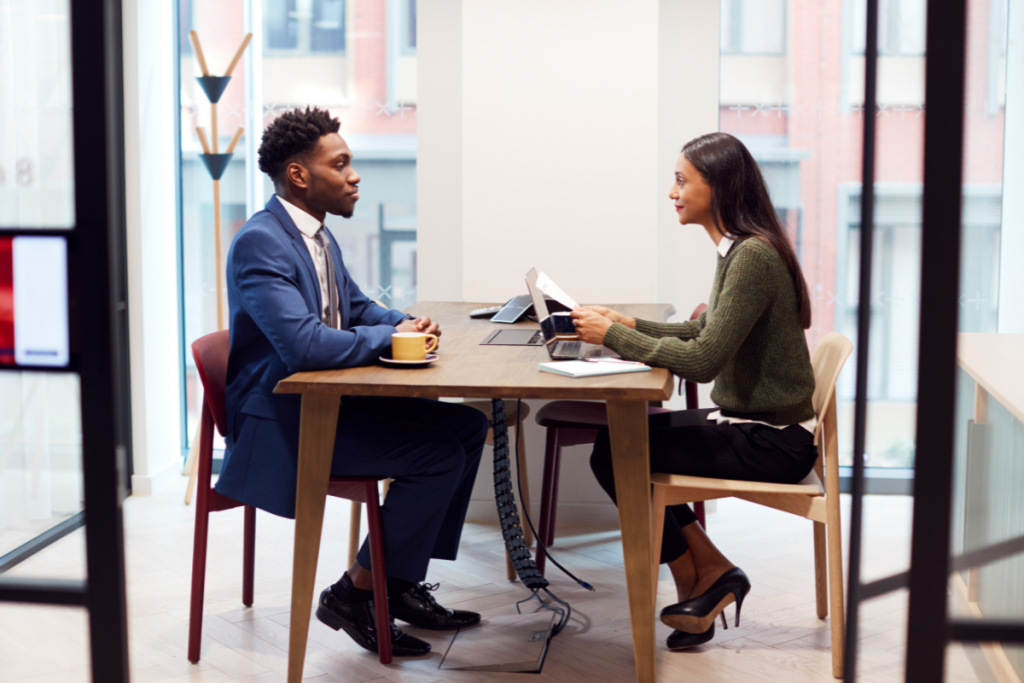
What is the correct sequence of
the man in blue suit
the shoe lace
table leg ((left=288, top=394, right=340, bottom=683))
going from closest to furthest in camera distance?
table leg ((left=288, top=394, right=340, bottom=683)) < the man in blue suit < the shoe lace

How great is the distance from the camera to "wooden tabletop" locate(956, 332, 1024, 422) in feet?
6.59

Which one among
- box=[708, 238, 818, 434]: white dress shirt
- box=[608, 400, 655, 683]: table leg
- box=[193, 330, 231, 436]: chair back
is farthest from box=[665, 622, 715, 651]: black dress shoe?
box=[193, 330, 231, 436]: chair back

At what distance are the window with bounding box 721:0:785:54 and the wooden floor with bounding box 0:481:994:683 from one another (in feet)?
5.95

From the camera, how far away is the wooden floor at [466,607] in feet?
7.28

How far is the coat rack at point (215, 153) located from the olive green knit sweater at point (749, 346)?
215 cm

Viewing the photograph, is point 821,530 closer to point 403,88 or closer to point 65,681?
point 65,681

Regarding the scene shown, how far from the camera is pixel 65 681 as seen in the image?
7.06 feet

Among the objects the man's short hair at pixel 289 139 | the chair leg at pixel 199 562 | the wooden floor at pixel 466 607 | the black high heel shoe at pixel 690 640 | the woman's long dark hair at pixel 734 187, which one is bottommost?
the wooden floor at pixel 466 607

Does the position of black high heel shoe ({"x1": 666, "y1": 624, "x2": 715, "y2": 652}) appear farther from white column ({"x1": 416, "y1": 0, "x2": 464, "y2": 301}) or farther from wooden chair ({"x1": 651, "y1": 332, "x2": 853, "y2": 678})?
white column ({"x1": 416, "y1": 0, "x2": 464, "y2": 301})

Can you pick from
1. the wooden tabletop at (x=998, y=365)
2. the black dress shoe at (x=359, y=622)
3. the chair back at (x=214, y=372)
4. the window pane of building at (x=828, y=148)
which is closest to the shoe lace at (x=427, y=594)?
the black dress shoe at (x=359, y=622)

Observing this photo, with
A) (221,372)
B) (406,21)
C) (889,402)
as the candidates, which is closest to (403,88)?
(406,21)

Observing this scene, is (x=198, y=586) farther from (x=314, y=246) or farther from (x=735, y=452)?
(x=735, y=452)

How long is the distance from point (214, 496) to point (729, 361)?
1258 mm

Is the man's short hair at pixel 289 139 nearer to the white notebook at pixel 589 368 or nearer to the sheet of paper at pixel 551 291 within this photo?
the sheet of paper at pixel 551 291
